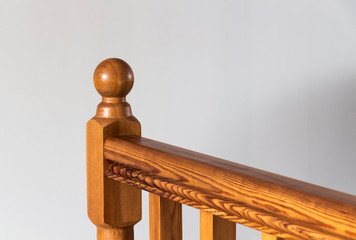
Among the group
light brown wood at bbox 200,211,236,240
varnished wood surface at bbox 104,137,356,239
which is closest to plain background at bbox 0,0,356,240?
varnished wood surface at bbox 104,137,356,239

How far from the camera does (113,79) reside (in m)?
0.96

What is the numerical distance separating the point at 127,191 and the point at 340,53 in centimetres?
254

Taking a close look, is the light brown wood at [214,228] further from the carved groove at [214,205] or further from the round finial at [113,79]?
the round finial at [113,79]

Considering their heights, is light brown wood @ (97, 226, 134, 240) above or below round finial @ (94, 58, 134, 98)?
below

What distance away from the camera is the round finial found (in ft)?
3.16

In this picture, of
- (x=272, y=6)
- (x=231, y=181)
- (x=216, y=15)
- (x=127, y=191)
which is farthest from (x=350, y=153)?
(x=231, y=181)

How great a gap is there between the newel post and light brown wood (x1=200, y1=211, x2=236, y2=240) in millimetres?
249

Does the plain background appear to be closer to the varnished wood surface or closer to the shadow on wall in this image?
the shadow on wall

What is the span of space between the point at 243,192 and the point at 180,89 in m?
2.11

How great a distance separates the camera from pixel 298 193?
0.61m

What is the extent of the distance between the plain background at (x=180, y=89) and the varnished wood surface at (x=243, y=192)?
1.55 meters

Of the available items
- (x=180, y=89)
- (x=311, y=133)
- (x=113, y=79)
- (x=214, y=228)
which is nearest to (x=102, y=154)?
(x=113, y=79)

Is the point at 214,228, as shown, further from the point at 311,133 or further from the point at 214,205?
the point at 311,133

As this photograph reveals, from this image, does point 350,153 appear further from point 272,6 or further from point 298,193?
point 298,193
